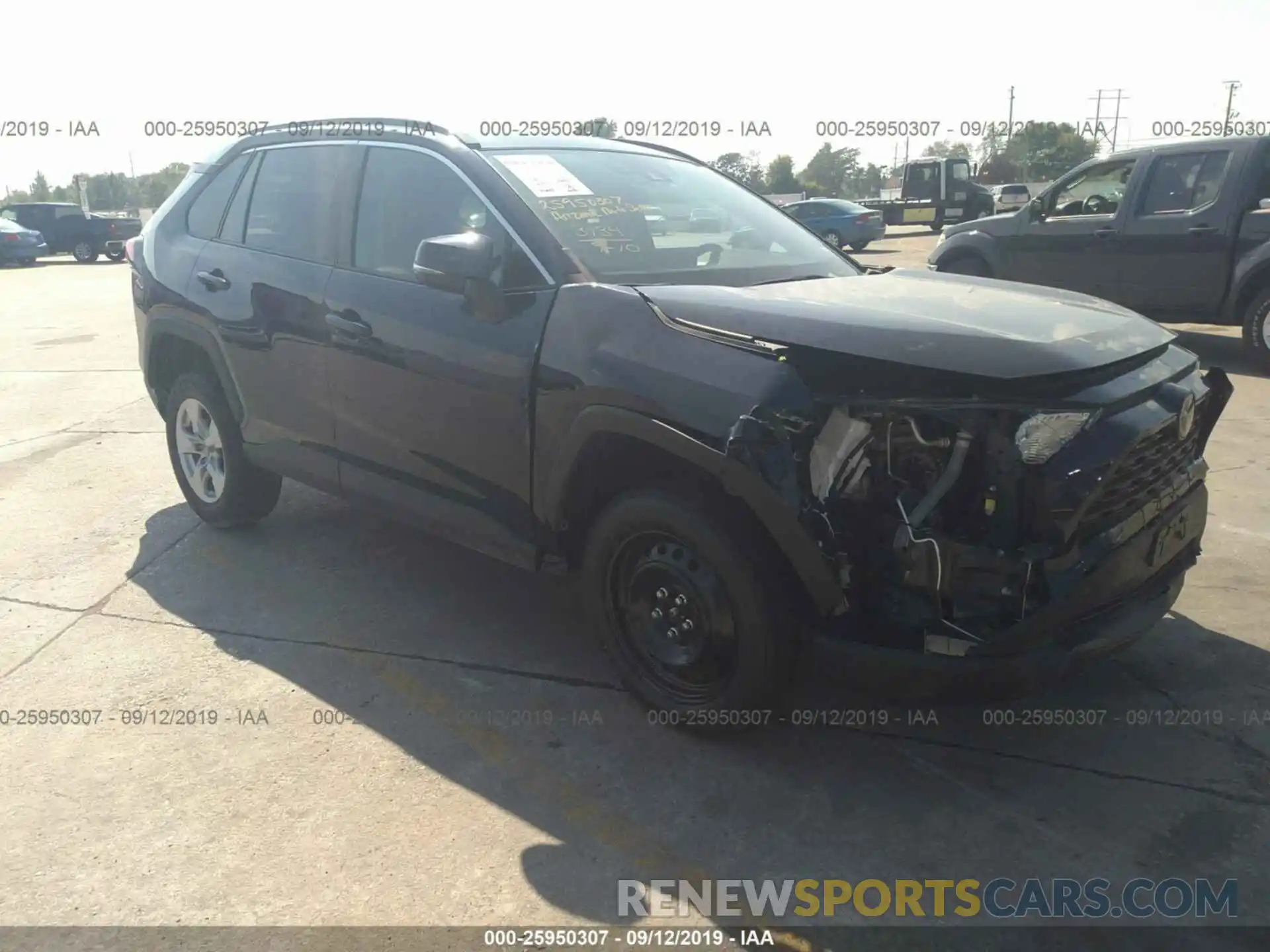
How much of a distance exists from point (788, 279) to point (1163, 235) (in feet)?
22.8

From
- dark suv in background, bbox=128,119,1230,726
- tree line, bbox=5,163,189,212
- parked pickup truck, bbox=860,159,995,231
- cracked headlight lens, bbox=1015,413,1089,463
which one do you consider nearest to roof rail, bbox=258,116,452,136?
dark suv in background, bbox=128,119,1230,726

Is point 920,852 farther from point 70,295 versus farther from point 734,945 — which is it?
point 70,295

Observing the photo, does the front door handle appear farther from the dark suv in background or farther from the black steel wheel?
the black steel wheel

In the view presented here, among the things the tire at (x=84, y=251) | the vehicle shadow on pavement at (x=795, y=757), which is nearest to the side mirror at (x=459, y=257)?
the vehicle shadow on pavement at (x=795, y=757)

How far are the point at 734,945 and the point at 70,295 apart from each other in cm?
1989

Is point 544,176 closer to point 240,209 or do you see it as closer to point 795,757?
point 240,209

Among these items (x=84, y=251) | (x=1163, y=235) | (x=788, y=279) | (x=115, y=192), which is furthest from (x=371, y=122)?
(x=115, y=192)

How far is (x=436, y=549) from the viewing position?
5000 millimetres

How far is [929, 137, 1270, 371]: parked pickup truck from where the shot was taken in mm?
8570

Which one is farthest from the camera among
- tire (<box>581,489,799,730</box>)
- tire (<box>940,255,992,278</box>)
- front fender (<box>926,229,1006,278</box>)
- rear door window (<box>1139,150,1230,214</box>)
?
tire (<box>940,255,992,278</box>)

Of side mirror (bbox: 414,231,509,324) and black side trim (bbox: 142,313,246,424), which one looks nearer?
side mirror (bbox: 414,231,509,324)

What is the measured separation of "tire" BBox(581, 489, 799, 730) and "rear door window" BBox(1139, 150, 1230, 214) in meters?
7.89

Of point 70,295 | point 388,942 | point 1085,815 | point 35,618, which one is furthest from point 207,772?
point 70,295

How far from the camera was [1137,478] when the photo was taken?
290 centimetres
